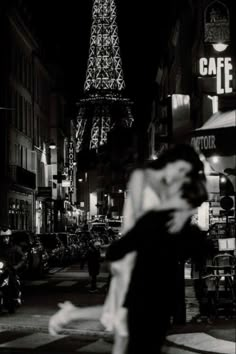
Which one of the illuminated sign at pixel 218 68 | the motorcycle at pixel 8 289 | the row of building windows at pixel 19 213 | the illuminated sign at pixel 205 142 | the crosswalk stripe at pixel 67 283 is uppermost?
the illuminated sign at pixel 218 68

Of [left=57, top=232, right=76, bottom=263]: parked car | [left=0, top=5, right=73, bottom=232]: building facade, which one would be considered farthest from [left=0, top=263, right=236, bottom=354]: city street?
[left=0, top=5, right=73, bottom=232]: building facade

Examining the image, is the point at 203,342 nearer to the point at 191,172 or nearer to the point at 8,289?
the point at 8,289

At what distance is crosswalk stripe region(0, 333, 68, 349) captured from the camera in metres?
11.8

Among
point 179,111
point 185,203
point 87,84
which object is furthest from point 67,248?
point 87,84

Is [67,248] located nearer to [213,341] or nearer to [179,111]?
[179,111]

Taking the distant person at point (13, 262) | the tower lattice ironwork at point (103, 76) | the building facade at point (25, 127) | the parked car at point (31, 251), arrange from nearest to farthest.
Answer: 1. the distant person at point (13, 262)
2. the parked car at point (31, 251)
3. the building facade at point (25, 127)
4. the tower lattice ironwork at point (103, 76)

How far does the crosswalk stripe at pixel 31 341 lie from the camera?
11847mm

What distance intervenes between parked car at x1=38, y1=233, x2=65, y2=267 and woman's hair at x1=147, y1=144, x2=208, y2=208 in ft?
99.5

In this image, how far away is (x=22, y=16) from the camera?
58625mm

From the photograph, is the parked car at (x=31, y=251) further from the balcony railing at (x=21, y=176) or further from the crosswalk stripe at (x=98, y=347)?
the balcony railing at (x=21, y=176)

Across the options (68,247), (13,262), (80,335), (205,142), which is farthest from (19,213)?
(205,142)

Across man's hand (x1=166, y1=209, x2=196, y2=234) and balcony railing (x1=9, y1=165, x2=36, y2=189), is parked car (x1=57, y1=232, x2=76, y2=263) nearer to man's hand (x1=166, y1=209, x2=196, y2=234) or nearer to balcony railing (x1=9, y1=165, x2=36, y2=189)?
balcony railing (x1=9, y1=165, x2=36, y2=189)

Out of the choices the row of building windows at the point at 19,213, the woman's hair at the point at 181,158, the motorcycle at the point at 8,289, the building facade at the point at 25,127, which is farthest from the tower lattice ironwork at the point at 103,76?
the woman's hair at the point at 181,158

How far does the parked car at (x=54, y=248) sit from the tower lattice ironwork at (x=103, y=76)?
401ft
